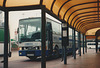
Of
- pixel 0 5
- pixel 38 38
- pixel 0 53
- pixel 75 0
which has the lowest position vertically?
pixel 0 53

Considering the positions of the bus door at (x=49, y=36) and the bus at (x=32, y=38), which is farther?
the bus door at (x=49, y=36)

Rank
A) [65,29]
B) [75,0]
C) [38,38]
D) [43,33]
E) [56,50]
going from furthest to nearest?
1. [56,50]
2. [38,38]
3. [65,29]
4. [75,0]
5. [43,33]

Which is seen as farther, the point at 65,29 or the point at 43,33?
the point at 65,29

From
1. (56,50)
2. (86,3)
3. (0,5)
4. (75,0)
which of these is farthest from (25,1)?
(56,50)

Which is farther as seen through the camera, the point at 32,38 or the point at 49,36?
the point at 49,36

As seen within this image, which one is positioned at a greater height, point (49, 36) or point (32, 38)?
point (49, 36)

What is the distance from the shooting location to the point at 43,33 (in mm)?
6082

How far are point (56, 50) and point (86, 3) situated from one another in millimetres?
7155

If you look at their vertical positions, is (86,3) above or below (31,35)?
above

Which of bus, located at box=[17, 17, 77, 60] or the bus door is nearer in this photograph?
bus, located at box=[17, 17, 77, 60]

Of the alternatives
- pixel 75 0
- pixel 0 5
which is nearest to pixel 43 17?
pixel 0 5

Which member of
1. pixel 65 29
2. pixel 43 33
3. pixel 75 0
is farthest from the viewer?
pixel 65 29

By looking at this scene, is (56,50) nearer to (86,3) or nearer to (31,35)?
(31,35)

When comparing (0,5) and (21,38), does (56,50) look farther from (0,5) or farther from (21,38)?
(0,5)
